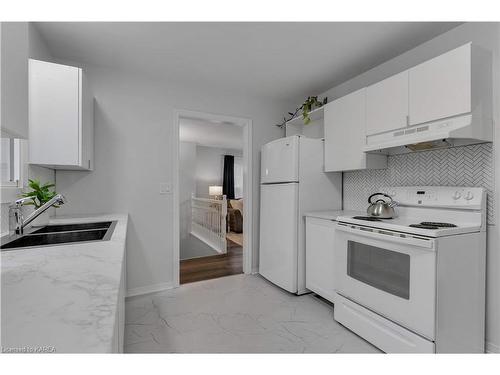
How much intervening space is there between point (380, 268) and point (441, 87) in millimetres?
1278

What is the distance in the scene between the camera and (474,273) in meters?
1.63

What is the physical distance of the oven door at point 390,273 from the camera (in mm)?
1494

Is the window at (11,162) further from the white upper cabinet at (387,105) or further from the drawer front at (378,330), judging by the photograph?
the white upper cabinet at (387,105)

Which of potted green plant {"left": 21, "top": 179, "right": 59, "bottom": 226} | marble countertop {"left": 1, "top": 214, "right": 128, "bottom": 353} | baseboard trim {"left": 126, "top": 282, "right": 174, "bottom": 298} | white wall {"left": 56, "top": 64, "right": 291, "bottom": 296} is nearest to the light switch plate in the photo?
white wall {"left": 56, "top": 64, "right": 291, "bottom": 296}

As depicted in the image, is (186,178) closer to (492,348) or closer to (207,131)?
(207,131)

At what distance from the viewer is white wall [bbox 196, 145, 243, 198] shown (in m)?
8.16

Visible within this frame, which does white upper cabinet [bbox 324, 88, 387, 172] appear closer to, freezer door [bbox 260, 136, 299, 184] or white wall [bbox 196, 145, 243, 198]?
freezer door [bbox 260, 136, 299, 184]

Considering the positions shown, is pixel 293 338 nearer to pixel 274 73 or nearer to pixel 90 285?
pixel 90 285

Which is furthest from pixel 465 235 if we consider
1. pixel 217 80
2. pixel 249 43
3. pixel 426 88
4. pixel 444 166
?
pixel 217 80

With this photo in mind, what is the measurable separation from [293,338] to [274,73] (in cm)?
247

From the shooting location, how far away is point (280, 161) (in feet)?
9.30

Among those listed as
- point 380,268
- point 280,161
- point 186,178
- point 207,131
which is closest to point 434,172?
point 380,268

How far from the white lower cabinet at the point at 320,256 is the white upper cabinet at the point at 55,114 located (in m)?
2.10

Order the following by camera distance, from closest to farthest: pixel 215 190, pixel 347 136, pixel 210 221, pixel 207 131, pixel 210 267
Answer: pixel 347 136 < pixel 210 267 < pixel 210 221 < pixel 207 131 < pixel 215 190
